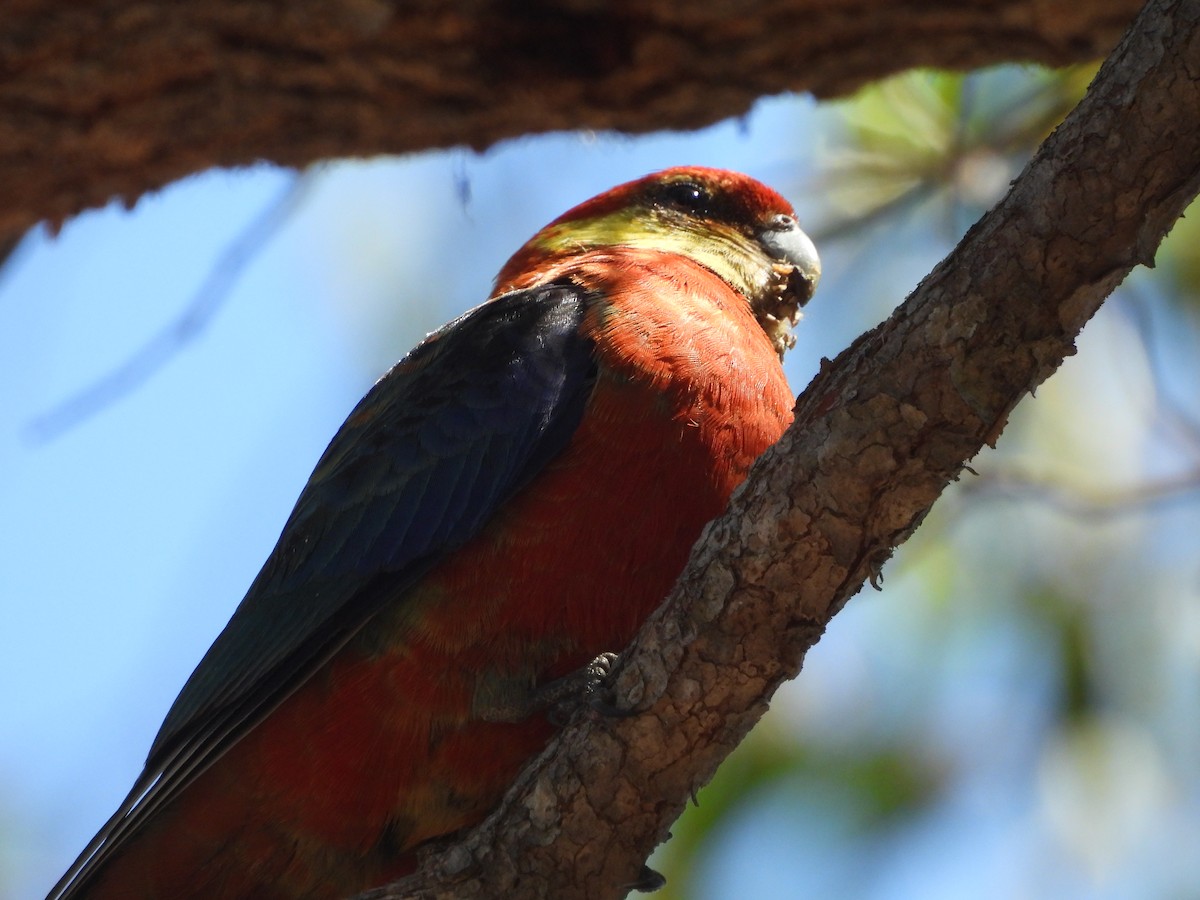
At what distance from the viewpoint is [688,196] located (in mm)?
4492

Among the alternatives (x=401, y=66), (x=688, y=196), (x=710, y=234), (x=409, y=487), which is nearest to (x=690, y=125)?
(x=688, y=196)

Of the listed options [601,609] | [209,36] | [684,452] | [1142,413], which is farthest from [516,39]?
[1142,413]

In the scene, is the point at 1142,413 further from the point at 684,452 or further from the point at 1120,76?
the point at 1120,76

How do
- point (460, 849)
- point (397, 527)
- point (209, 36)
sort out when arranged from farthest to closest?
point (209, 36) → point (397, 527) → point (460, 849)

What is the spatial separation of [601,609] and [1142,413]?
116 inches

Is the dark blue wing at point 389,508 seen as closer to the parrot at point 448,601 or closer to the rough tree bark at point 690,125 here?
the parrot at point 448,601

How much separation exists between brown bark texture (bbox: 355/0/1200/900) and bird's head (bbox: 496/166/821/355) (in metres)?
1.63

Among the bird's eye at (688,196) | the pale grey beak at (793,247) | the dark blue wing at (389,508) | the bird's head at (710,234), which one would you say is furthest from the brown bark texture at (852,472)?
the bird's eye at (688,196)

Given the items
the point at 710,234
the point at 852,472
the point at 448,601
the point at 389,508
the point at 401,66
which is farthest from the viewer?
the point at 710,234

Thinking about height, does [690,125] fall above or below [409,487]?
above

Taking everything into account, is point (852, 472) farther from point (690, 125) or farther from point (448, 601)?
point (690, 125)

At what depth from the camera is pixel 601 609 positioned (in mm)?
3170

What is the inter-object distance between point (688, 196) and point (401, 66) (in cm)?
99

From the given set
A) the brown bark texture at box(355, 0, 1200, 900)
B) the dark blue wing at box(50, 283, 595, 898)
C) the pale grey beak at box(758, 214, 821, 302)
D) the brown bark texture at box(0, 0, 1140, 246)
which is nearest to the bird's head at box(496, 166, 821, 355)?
the pale grey beak at box(758, 214, 821, 302)
